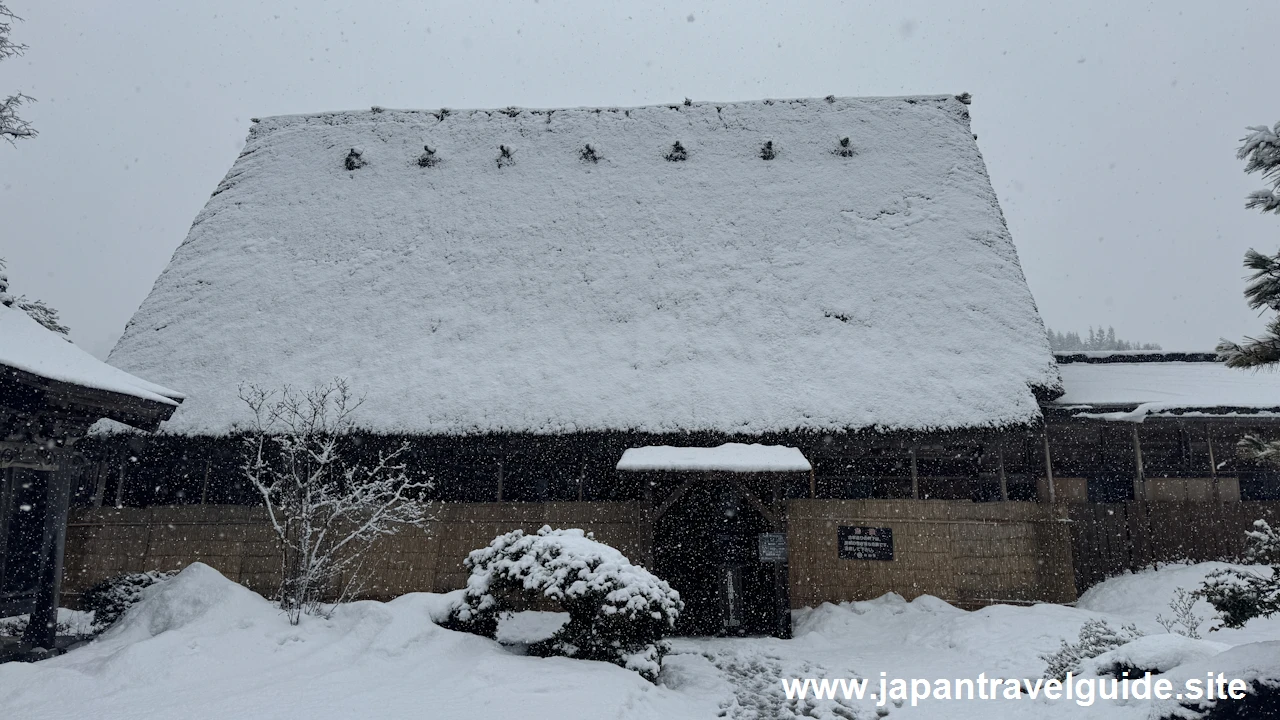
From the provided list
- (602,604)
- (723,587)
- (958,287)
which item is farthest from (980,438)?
(602,604)

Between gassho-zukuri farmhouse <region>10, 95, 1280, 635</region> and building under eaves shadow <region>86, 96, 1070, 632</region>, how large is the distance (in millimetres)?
55

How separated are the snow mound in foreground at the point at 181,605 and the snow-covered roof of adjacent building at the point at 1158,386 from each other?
10.6 m

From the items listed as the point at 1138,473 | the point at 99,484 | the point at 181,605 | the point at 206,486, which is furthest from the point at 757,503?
the point at 99,484

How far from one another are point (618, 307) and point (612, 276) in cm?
81

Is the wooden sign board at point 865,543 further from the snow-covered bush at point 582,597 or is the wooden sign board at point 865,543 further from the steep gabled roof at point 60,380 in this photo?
the steep gabled roof at point 60,380

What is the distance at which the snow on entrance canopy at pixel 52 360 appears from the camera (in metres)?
6.35

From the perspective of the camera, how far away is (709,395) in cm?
980

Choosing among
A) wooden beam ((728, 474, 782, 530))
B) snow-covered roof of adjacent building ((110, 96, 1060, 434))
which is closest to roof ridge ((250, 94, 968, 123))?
snow-covered roof of adjacent building ((110, 96, 1060, 434))

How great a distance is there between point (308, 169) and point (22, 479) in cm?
862

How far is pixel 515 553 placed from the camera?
269 inches

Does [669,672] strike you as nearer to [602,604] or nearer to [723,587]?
[602,604]

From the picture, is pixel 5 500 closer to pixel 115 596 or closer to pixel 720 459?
pixel 115 596

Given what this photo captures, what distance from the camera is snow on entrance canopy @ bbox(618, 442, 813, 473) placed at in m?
8.39

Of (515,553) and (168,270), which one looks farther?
(168,270)
